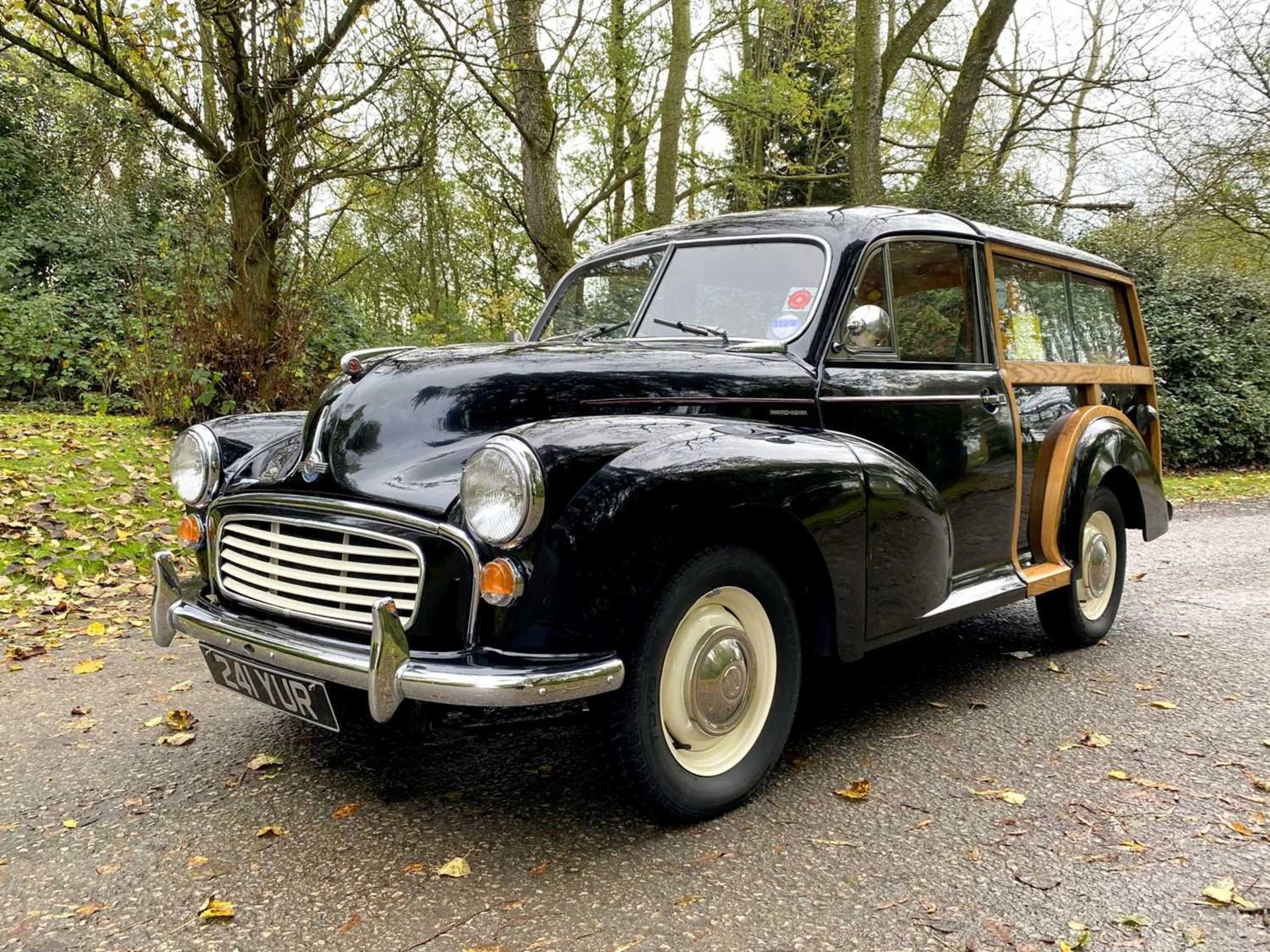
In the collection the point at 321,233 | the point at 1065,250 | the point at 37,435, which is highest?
the point at 321,233

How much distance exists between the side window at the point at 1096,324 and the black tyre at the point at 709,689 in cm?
281

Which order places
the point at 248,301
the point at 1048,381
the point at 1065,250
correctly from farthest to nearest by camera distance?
the point at 248,301 → the point at 1065,250 → the point at 1048,381

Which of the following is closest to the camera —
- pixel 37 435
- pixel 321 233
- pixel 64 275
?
pixel 37 435

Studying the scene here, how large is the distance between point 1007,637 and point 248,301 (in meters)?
7.24

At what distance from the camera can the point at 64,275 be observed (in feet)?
42.2

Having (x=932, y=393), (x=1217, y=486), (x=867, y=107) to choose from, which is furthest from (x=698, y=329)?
(x=1217, y=486)

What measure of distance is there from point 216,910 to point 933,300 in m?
3.28

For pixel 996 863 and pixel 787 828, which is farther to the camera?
pixel 787 828

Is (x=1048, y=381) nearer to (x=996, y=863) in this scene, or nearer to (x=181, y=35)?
(x=996, y=863)

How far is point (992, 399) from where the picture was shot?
3971 mm

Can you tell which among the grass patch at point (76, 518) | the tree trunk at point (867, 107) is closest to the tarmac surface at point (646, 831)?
the grass patch at point (76, 518)

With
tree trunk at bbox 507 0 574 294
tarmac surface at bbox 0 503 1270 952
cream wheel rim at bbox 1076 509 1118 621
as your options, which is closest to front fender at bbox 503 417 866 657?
tarmac surface at bbox 0 503 1270 952

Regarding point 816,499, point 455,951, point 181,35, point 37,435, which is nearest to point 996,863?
point 816,499

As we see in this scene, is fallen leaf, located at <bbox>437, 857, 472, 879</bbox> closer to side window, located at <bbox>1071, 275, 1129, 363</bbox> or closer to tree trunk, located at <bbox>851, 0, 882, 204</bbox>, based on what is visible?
side window, located at <bbox>1071, 275, 1129, 363</bbox>
